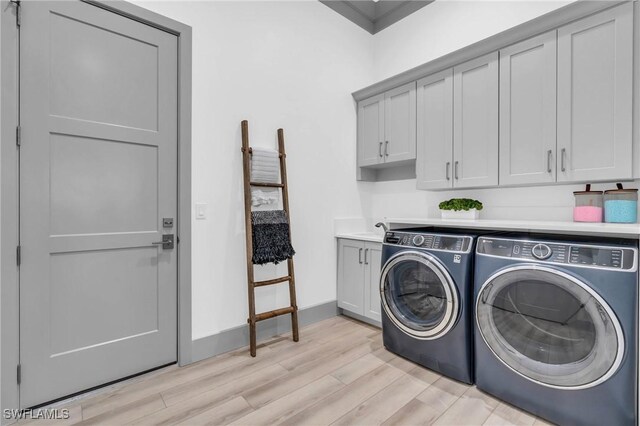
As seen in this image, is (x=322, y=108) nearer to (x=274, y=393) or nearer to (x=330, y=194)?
(x=330, y=194)

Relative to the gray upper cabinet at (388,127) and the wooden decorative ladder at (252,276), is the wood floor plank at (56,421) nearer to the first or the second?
the wooden decorative ladder at (252,276)

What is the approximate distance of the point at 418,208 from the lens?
3.07 meters

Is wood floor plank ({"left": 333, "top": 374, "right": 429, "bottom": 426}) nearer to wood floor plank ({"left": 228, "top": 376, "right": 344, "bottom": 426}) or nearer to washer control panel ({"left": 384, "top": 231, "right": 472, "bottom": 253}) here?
wood floor plank ({"left": 228, "top": 376, "right": 344, "bottom": 426})

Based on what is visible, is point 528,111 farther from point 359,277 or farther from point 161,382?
point 161,382

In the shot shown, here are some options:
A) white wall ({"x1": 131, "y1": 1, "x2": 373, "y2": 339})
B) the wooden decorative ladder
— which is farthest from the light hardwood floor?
white wall ({"x1": 131, "y1": 1, "x2": 373, "y2": 339})

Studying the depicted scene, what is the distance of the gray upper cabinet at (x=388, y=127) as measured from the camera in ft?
9.33

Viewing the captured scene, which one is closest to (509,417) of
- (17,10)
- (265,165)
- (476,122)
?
(476,122)

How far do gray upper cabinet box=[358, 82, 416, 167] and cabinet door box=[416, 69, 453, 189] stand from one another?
81 mm

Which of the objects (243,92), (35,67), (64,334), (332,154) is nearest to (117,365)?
(64,334)

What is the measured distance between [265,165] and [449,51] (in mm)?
2080

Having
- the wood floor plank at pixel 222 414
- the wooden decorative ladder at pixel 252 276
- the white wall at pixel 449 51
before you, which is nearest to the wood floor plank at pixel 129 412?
the wood floor plank at pixel 222 414

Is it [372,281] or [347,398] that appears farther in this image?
[372,281]

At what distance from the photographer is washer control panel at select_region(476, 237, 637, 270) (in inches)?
54.2

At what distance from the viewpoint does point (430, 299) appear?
6.81 feet
